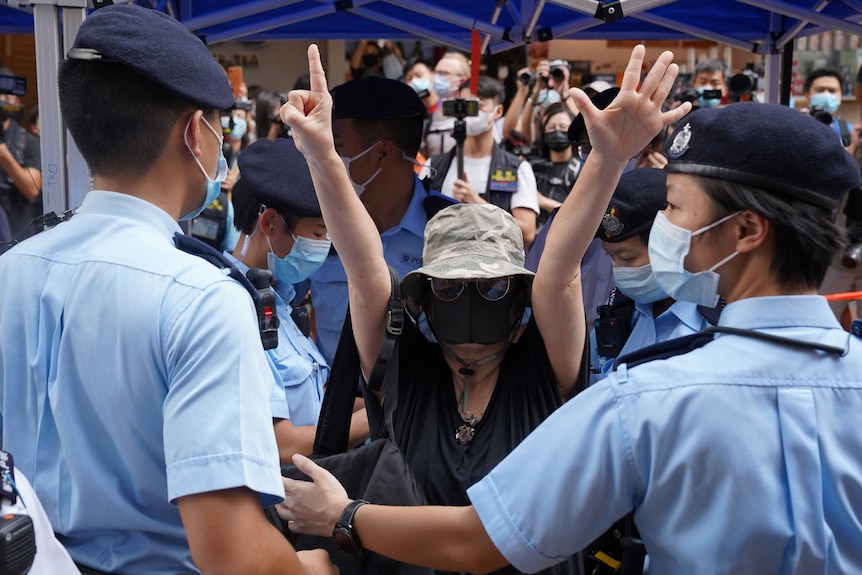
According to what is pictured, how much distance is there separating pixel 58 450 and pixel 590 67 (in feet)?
34.5

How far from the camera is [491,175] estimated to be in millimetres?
5523

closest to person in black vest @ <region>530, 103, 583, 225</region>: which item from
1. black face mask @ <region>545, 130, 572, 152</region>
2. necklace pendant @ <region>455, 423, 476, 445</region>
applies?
black face mask @ <region>545, 130, 572, 152</region>

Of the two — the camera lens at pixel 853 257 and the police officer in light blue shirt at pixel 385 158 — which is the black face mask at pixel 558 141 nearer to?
the camera lens at pixel 853 257

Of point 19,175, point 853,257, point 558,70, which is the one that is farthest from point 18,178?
point 853,257

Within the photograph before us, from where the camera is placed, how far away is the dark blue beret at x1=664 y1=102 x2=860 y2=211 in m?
1.52

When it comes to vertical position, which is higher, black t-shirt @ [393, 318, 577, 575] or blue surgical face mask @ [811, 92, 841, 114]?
blue surgical face mask @ [811, 92, 841, 114]

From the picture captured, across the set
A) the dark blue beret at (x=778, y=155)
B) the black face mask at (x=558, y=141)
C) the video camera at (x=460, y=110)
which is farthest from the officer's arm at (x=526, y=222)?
the dark blue beret at (x=778, y=155)

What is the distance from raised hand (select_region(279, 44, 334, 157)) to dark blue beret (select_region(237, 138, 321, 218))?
813mm

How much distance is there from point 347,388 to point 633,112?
3.20 ft

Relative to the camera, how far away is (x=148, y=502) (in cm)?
148

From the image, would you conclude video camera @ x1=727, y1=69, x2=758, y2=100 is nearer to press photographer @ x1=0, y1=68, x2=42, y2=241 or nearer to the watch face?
press photographer @ x1=0, y1=68, x2=42, y2=241

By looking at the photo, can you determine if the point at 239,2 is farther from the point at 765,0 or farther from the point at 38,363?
the point at 38,363

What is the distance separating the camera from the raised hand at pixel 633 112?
1812mm

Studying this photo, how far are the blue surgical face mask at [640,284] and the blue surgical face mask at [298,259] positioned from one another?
36.5 inches
